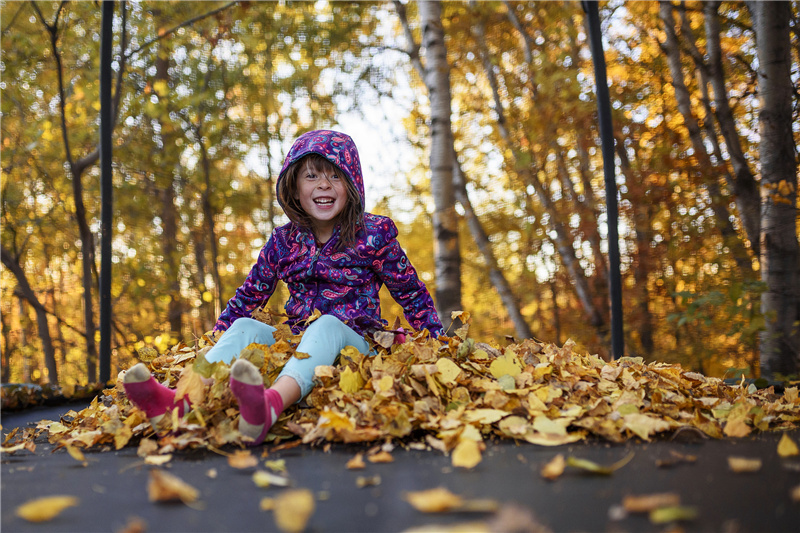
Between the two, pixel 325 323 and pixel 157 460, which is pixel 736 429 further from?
pixel 157 460

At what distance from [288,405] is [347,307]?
1.84 ft

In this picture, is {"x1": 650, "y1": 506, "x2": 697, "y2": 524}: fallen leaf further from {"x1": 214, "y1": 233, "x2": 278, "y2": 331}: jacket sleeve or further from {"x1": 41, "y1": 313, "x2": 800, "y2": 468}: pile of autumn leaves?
{"x1": 214, "y1": 233, "x2": 278, "y2": 331}: jacket sleeve

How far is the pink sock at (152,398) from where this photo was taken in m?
1.20

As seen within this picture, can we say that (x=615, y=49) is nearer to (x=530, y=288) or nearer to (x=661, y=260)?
(x=661, y=260)

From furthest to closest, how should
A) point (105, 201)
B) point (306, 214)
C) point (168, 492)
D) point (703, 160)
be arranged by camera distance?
point (703, 160)
point (105, 201)
point (306, 214)
point (168, 492)

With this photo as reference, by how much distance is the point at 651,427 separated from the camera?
1198mm

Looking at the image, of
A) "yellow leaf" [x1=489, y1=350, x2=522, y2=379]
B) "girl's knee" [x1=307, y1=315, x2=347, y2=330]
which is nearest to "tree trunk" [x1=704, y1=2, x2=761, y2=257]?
"yellow leaf" [x1=489, y1=350, x2=522, y2=379]

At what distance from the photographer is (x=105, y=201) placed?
8.30 feet

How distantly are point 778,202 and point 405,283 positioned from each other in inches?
76.5

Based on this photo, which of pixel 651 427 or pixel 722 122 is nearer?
pixel 651 427

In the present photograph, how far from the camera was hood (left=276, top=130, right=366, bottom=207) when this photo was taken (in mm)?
1862

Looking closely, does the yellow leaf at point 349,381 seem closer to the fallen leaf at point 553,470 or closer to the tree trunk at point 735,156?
the fallen leaf at point 553,470

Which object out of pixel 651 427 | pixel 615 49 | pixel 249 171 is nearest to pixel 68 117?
pixel 249 171

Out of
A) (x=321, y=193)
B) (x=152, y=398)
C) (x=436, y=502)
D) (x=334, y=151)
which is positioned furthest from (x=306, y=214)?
(x=436, y=502)
